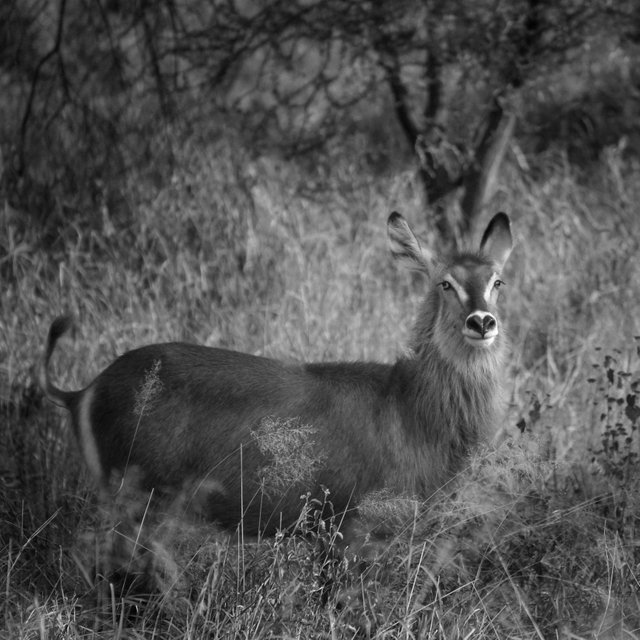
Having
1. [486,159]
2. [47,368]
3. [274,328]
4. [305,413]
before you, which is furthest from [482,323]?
[486,159]

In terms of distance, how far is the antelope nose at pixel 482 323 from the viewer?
3291 mm

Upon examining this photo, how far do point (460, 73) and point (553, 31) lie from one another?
2.16ft

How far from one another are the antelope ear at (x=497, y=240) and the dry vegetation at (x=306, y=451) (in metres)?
0.59

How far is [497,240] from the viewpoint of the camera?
3861 mm

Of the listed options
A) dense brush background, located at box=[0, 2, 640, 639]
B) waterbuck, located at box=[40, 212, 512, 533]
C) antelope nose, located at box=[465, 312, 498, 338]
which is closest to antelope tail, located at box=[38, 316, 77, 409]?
waterbuck, located at box=[40, 212, 512, 533]

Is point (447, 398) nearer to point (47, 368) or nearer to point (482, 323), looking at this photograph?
point (482, 323)

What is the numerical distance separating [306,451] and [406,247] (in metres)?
1.01

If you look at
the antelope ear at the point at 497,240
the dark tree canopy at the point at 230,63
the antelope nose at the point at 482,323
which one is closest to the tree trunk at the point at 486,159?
the dark tree canopy at the point at 230,63

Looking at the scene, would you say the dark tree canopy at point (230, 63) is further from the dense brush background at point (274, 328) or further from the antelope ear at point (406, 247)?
the antelope ear at point (406, 247)

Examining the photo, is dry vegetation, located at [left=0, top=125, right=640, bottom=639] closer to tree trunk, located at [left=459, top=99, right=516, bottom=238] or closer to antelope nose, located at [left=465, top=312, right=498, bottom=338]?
tree trunk, located at [left=459, top=99, right=516, bottom=238]

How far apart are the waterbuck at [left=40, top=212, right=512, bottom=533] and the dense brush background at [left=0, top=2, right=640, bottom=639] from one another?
15 centimetres

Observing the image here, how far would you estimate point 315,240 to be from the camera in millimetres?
5906

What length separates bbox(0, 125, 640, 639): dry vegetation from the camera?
2865 millimetres

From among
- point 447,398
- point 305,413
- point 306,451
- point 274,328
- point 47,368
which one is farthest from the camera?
point 274,328
